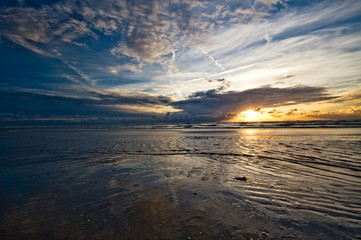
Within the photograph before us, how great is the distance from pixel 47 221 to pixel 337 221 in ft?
26.3

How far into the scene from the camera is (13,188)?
23.8 ft

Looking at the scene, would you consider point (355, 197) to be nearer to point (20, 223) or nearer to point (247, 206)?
point (247, 206)

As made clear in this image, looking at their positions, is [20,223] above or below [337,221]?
below

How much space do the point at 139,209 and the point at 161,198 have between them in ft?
3.39

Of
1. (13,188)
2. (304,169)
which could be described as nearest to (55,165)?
(13,188)

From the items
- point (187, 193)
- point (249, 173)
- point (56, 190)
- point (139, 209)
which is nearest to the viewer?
point (139, 209)

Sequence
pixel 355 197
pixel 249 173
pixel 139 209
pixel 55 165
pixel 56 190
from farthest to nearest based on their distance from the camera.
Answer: pixel 55 165 → pixel 249 173 → pixel 56 190 → pixel 355 197 → pixel 139 209

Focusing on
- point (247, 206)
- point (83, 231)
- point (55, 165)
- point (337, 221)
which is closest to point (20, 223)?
point (83, 231)

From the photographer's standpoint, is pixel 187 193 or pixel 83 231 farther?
pixel 187 193

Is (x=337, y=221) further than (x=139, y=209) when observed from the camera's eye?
No

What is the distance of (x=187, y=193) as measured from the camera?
21.4 ft

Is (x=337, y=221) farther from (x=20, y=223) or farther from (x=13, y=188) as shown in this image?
(x=13, y=188)

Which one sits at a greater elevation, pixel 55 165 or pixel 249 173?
pixel 249 173

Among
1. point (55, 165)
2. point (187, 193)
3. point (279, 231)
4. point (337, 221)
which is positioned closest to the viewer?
point (279, 231)
